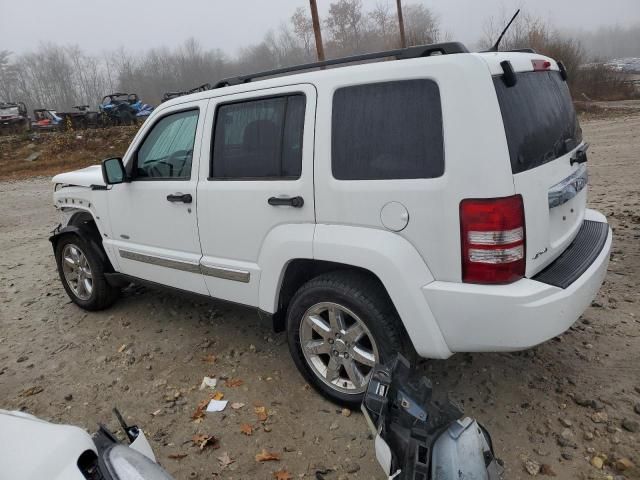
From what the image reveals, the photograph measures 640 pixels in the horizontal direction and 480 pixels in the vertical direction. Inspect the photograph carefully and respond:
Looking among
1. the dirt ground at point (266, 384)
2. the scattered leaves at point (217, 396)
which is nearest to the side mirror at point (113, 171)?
the dirt ground at point (266, 384)

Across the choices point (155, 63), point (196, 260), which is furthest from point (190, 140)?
point (155, 63)

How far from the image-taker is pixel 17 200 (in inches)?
474

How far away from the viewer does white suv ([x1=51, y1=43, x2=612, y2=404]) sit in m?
2.20

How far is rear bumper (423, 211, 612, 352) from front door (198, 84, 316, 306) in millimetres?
860

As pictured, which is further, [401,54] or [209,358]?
[209,358]

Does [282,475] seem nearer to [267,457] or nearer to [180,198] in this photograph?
[267,457]

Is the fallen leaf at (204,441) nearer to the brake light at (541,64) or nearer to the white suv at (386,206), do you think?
the white suv at (386,206)

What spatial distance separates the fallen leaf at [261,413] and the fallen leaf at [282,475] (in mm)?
435

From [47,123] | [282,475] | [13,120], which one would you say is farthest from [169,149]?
[13,120]

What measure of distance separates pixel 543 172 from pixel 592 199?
5442mm

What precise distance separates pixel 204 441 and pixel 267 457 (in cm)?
41

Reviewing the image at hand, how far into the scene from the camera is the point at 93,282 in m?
4.37

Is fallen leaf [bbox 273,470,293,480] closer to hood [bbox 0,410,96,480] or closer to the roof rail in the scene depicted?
hood [bbox 0,410,96,480]

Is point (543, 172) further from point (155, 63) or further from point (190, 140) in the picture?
point (155, 63)
